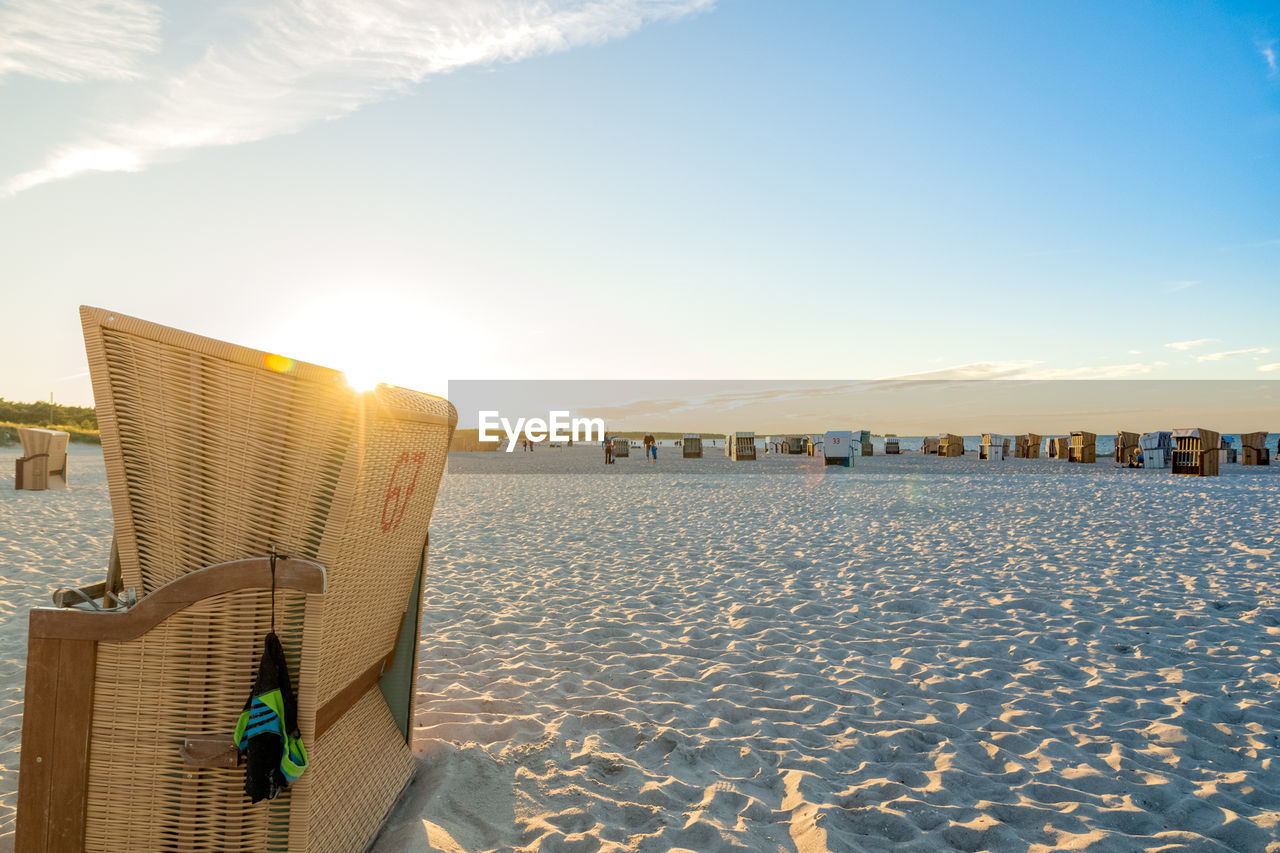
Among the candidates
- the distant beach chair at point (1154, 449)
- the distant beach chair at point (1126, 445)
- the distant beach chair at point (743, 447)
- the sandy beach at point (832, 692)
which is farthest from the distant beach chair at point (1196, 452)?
the distant beach chair at point (743, 447)

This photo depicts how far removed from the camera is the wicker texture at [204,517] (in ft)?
5.89

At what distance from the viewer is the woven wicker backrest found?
178cm

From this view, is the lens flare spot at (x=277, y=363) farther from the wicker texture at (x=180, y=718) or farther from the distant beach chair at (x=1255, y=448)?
the distant beach chair at (x=1255, y=448)

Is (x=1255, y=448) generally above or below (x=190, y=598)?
above

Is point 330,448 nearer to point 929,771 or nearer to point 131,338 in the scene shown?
point 131,338

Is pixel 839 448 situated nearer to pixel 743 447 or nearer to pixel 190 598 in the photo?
pixel 743 447

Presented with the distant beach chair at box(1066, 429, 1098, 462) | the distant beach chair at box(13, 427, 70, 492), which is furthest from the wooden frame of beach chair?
the distant beach chair at box(13, 427, 70, 492)

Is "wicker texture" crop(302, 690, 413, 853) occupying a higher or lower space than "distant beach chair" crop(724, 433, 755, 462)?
lower

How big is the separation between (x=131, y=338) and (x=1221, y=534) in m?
12.2

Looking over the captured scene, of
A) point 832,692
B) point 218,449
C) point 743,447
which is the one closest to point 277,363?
point 218,449

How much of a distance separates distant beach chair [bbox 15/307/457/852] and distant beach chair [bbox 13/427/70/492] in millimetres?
16382

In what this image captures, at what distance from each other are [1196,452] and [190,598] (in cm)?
2712

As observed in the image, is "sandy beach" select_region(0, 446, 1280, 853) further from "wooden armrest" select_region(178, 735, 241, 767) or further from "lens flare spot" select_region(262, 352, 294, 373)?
"lens flare spot" select_region(262, 352, 294, 373)

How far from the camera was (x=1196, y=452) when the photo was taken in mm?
21047
